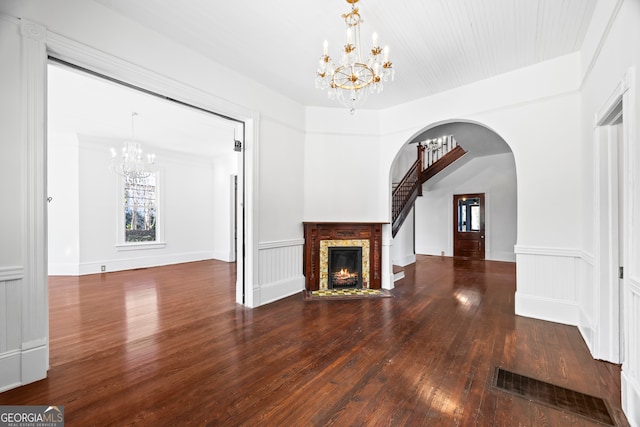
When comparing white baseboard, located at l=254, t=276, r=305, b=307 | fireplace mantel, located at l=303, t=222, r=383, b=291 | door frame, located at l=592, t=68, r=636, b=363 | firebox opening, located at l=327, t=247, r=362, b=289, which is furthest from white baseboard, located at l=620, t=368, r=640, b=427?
white baseboard, located at l=254, t=276, r=305, b=307

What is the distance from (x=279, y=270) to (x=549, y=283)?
3691mm

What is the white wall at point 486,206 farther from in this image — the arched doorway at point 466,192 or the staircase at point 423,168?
the staircase at point 423,168

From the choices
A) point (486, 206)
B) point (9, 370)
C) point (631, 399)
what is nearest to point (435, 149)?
point (486, 206)

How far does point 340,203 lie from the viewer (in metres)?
5.05

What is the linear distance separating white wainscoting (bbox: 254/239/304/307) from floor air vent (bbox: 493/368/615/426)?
2977mm

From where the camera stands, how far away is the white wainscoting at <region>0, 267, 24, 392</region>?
2074 millimetres

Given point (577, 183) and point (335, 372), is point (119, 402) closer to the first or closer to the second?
point (335, 372)

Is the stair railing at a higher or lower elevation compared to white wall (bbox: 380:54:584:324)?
higher

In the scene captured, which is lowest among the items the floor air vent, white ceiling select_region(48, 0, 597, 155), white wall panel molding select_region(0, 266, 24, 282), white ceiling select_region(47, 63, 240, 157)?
the floor air vent

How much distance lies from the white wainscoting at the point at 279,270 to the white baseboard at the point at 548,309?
127 inches

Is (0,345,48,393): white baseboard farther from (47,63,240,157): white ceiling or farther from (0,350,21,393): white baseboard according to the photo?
(47,63,240,157): white ceiling

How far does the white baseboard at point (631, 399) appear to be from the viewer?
171 cm

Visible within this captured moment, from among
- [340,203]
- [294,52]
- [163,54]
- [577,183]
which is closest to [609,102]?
[577,183]

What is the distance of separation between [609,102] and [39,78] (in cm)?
463
